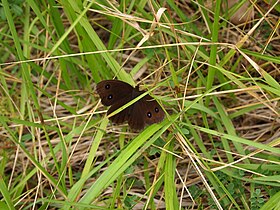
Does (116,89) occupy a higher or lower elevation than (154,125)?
higher

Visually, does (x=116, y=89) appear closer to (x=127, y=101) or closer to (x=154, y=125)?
(x=127, y=101)

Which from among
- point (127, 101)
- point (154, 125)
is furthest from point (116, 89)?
point (154, 125)

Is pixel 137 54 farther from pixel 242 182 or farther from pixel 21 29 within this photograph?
pixel 242 182

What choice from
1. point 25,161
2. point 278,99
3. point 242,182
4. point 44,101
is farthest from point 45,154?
point 278,99
